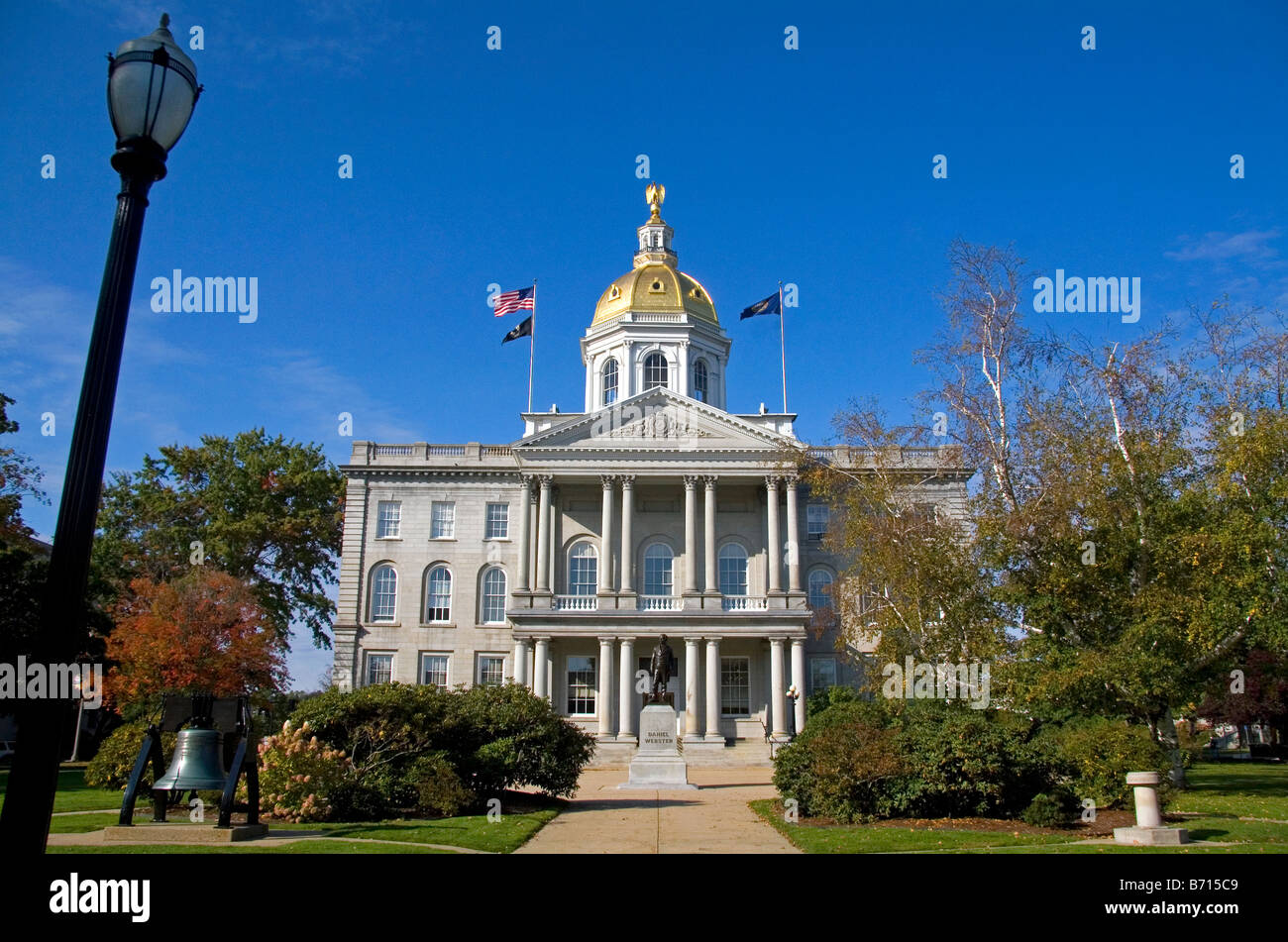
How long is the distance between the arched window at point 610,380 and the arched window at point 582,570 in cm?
1099

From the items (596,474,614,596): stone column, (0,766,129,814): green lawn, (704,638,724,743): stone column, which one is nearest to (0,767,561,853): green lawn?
(0,766,129,814): green lawn

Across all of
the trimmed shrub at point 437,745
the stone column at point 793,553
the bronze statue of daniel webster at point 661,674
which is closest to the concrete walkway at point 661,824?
the trimmed shrub at point 437,745

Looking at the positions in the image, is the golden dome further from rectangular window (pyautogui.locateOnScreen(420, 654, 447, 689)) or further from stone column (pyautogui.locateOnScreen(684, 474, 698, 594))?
rectangular window (pyautogui.locateOnScreen(420, 654, 447, 689))

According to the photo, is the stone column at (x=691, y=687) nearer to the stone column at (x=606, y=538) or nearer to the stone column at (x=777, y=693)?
the stone column at (x=777, y=693)

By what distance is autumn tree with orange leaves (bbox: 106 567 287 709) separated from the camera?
142ft

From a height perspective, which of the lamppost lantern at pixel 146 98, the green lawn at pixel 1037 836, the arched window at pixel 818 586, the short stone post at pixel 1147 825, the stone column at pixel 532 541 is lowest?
the green lawn at pixel 1037 836

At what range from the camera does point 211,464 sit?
195ft

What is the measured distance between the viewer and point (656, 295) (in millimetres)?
60938

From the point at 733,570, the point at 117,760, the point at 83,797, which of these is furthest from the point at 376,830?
the point at 733,570

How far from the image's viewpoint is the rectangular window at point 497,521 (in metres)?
54.7

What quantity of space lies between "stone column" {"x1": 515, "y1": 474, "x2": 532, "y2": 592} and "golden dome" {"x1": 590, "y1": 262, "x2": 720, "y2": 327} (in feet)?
48.0

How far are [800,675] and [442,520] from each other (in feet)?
67.3

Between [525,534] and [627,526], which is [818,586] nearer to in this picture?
[627,526]

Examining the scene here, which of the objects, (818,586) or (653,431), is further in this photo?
(818,586)
